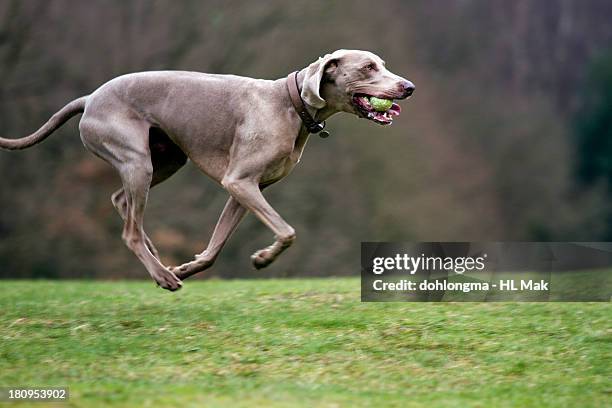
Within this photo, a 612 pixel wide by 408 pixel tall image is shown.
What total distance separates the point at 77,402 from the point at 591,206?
44.7ft

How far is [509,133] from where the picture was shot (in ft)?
53.8

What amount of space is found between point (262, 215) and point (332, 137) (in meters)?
9.50

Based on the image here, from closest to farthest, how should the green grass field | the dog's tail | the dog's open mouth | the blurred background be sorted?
1. the green grass field
2. the dog's open mouth
3. the dog's tail
4. the blurred background

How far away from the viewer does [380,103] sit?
661cm

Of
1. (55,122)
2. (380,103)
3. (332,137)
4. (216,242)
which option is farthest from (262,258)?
(332,137)

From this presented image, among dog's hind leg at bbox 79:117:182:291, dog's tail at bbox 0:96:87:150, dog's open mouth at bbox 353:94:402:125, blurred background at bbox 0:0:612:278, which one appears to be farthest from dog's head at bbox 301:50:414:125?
blurred background at bbox 0:0:612:278

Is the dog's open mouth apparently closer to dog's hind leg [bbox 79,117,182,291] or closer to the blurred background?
dog's hind leg [bbox 79,117,182,291]

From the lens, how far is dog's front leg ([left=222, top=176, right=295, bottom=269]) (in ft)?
20.7

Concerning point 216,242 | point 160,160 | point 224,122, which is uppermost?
point 224,122

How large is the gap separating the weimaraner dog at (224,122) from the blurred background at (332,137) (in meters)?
8.38

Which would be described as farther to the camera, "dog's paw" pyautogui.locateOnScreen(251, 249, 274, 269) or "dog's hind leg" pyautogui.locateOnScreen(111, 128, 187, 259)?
"dog's hind leg" pyautogui.locateOnScreen(111, 128, 187, 259)

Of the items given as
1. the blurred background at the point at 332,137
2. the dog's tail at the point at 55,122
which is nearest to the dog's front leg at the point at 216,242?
the dog's tail at the point at 55,122

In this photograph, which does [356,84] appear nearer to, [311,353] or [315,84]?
[315,84]

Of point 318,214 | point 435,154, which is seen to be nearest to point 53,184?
point 318,214
